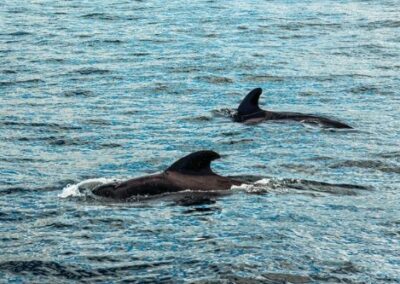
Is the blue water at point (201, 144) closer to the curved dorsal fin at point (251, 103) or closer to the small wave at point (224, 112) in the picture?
the small wave at point (224, 112)

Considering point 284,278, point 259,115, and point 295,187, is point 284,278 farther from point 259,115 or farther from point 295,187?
point 259,115

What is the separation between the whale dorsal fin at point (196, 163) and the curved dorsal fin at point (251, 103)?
22.5ft

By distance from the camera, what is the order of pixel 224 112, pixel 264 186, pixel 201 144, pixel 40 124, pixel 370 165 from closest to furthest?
pixel 264 186, pixel 370 165, pixel 201 144, pixel 40 124, pixel 224 112

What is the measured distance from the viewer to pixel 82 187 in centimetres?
1730

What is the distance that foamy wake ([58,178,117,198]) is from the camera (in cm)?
1695

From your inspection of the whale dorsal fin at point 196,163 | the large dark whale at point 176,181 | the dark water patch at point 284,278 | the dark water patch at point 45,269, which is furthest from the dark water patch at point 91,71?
the dark water patch at point 284,278

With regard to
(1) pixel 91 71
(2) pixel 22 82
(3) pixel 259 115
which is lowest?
(1) pixel 91 71

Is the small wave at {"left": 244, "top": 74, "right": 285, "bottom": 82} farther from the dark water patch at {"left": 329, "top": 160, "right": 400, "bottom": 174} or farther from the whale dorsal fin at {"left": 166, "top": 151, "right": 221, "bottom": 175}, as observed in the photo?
the whale dorsal fin at {"left": 166, "top": 151, "right": 221, "bottom": 175}

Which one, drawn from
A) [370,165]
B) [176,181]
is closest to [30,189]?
[176,181]

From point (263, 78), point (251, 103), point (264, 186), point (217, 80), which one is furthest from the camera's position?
point (263, 78)

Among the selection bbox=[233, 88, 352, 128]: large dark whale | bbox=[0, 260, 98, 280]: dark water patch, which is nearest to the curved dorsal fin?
bbox=[233, 88, 352, 128]: large dark whale

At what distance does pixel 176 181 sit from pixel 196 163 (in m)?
0.37

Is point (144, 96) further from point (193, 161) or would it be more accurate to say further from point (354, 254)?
point (354, 254)

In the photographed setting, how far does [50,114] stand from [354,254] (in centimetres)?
1138
